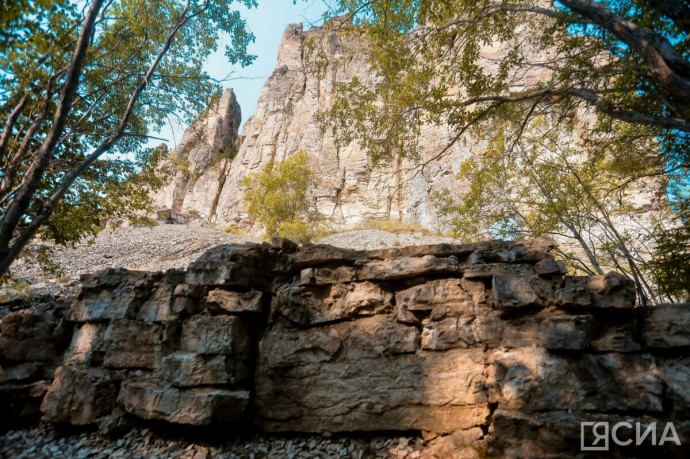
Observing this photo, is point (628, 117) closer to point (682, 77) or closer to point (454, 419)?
point (682, 77)

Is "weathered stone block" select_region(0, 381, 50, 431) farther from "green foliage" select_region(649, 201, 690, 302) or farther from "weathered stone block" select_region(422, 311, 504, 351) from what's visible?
"green foliage" select_region(649, 201, 690, 302)

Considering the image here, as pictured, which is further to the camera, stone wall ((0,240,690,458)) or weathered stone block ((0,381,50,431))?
weathered stone block ((0,381,50,431))

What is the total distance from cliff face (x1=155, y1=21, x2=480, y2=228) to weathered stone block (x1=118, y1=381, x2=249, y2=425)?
98.1ft

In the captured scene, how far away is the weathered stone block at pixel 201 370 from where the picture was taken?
5836 mm

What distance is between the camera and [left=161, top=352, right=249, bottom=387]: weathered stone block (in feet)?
19.1

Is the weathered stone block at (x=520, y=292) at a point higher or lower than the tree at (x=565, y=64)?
lower

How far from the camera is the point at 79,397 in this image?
249 inches

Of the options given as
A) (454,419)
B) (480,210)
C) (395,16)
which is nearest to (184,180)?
(480,210)

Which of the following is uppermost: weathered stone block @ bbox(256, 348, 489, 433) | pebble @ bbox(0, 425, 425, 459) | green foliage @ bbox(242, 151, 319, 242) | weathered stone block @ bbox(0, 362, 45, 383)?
green foliage @ bbox(242, 151, 319, 242)

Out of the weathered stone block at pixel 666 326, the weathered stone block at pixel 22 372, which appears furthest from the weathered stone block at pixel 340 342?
the weathered stone block at pixel 22 372

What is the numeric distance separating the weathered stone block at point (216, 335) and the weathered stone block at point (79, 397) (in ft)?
5.38

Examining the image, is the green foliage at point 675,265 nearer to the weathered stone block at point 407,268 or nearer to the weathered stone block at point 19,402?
the weathered stone block at point 407,268

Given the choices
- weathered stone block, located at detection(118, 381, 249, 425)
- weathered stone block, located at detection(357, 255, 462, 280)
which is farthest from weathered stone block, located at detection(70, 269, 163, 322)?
weathered stone block, located at detection(357, 255, 462, 280)

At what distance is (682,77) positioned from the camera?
4.25 meters
